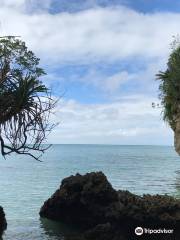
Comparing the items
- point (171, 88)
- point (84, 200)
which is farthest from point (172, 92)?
point (84, 200)

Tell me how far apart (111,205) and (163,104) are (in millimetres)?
16770

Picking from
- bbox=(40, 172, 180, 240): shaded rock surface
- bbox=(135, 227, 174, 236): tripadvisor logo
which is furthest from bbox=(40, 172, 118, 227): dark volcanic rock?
bbox=(135, 227, 174, 236): tripadvisor logo

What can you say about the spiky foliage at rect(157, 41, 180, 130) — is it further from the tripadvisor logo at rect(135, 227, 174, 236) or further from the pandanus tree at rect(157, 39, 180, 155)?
the tripadvisor logo at rect(135, 227, 174, 236)

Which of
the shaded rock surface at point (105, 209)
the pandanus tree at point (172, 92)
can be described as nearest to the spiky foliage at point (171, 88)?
the pandanus tree at point (172, 92)

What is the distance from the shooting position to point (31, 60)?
18.3 m

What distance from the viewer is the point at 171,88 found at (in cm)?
3541

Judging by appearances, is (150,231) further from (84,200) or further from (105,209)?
(84,200)

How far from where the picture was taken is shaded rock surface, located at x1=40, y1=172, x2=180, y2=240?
19.4m

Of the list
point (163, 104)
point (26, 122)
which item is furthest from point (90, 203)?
point (163, 104)

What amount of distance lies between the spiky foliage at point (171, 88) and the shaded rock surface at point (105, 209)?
526 inches

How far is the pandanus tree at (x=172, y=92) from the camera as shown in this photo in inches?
1378

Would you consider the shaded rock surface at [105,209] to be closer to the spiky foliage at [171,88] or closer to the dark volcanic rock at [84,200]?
the dark volcanic rock at [84,200]

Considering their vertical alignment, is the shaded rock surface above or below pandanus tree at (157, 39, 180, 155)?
below

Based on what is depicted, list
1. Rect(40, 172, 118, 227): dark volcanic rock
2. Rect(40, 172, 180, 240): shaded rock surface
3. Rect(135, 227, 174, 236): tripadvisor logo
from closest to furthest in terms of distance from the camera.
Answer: Rect(135, 227, 174, 236): tripadvisor logo
Rect(40, 172, 180, 240): shaded rock surface
Rect(40, 172, 118, 227): dark volcanic rock
